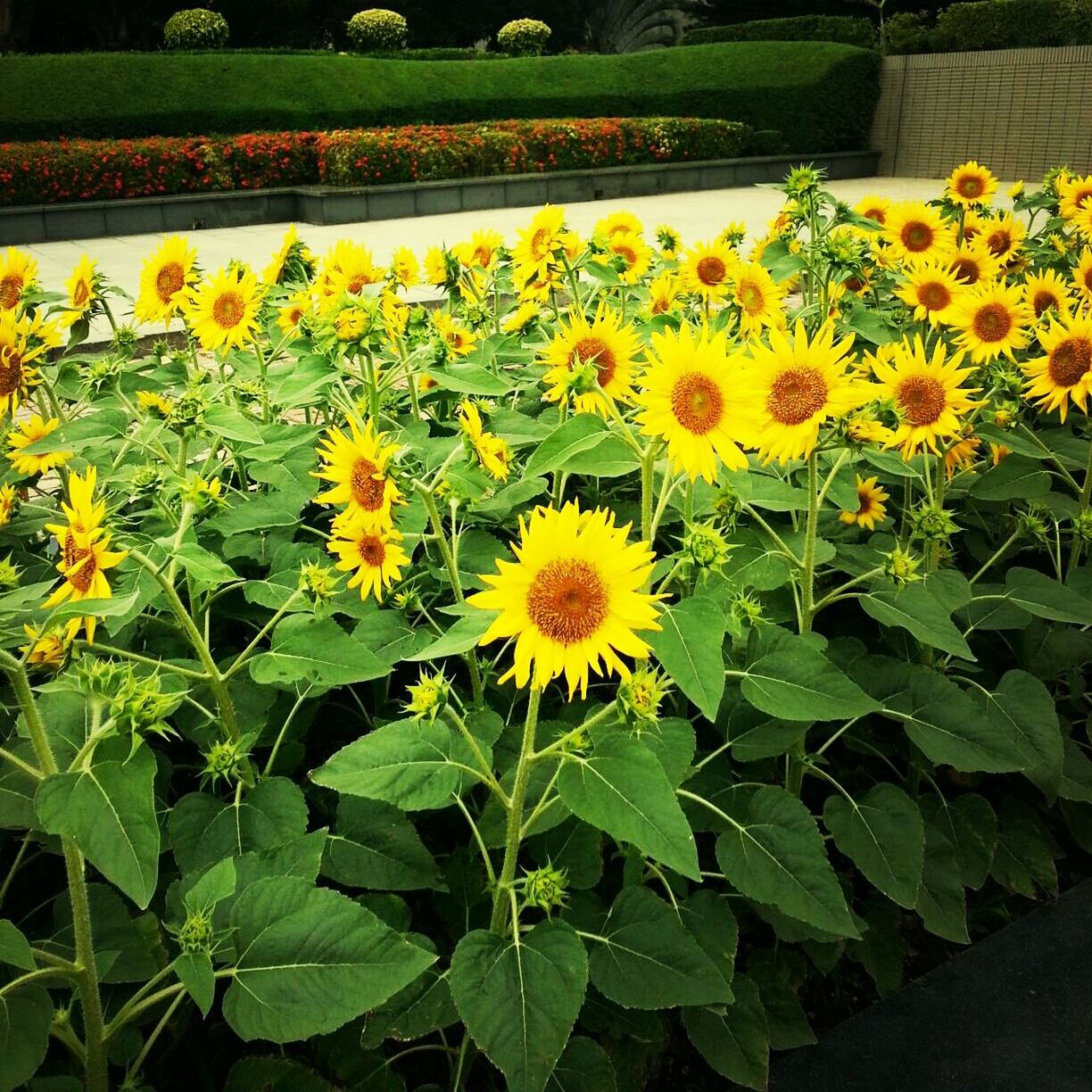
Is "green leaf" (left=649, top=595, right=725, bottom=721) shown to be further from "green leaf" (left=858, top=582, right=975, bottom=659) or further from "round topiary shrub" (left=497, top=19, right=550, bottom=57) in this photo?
"round topiary shrub" (left=497, top=19, right=550, bottom=57)

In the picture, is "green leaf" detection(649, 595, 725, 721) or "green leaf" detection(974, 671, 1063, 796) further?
"green leaf" detection(974, 671, 1063, 796)

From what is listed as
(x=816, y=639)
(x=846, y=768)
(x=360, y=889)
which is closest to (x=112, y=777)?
(x=360, y=889)

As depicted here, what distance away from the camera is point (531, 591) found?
125 cm

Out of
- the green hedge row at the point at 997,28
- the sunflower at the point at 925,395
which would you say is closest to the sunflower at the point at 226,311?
the sunflower at the point at 925,395

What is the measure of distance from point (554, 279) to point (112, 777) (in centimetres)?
203

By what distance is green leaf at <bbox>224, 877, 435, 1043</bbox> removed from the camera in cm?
129

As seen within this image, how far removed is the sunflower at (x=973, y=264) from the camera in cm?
289

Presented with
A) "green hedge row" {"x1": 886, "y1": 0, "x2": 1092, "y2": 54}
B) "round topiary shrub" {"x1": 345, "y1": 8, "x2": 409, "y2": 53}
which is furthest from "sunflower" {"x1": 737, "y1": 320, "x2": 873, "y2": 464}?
"round topiary shrub" {"x1": 345, "y1": 8, "x2": 409, "y2": 53}

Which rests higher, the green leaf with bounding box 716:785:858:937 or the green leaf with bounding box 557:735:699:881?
the green leaf with bounding box 557:735:699:881

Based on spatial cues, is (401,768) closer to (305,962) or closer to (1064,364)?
(305,962)

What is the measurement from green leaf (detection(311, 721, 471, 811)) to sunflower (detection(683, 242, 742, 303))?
6.27ft

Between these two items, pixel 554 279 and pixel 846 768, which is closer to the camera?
pixel 846 768

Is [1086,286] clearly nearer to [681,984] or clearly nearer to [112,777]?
[681,984]

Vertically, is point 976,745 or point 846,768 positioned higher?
point 976,745
